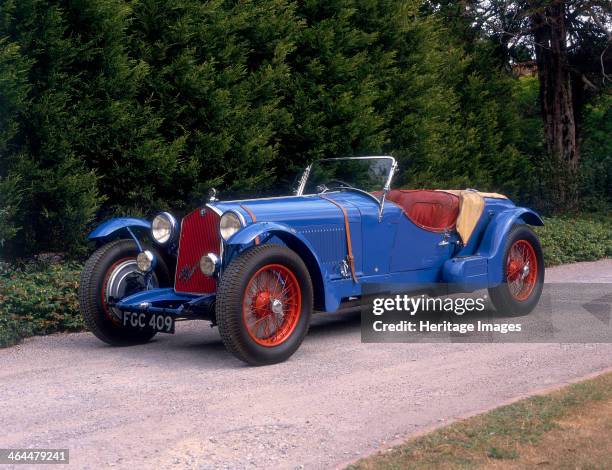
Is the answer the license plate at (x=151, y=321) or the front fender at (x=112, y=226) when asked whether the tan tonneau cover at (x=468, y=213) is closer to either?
the front fender at (x=112, y=226)

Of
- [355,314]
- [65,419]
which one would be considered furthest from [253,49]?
[65,419]

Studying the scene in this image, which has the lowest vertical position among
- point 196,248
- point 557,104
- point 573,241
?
point 573,241

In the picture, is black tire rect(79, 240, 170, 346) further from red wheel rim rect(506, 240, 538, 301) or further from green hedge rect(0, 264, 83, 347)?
red wheel rim rect(506, 240, 538, 301)

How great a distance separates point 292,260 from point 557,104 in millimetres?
14619

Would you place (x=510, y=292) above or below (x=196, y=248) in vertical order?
below

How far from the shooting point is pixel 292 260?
274 inches

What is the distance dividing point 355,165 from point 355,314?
6.55 feet

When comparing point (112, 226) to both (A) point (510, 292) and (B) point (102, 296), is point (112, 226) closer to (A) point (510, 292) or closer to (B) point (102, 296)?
(B) point (102, 296)

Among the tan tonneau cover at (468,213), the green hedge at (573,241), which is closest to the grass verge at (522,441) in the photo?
the tan tonneau cover at (468,213)

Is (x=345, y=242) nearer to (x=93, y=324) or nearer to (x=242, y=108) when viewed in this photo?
(x=93, y=324)

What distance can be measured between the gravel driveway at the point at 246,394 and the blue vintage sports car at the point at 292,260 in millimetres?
350

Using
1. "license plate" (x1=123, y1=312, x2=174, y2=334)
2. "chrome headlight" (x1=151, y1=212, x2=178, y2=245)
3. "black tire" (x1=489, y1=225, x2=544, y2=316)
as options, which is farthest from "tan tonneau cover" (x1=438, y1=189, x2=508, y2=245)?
"license plate" (x1=123, y1=312, x2=174, y2=334)

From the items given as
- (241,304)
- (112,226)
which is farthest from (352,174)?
(241,304)

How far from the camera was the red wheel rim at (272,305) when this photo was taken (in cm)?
684
